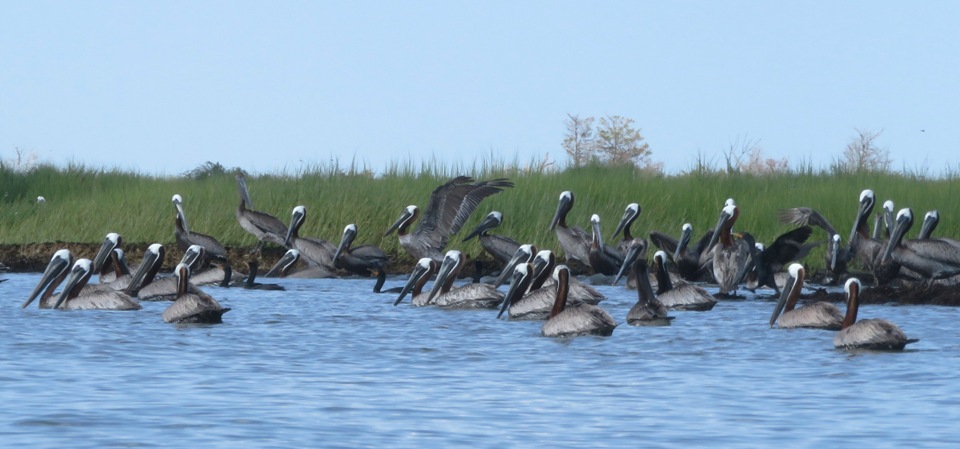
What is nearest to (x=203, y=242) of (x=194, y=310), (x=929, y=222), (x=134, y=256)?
(x=134, y=256)

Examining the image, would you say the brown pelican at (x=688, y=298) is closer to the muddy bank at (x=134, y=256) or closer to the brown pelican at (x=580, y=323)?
the brown pelican at (x=580, y=323)

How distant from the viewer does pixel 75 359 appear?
10766 mm

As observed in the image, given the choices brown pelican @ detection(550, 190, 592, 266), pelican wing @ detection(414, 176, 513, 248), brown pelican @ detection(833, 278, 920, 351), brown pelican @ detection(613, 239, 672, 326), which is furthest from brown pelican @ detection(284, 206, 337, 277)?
brown pelican @ detection(833, 278, 920, 351)

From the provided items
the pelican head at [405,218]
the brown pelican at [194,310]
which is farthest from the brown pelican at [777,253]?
the brown pelican at [194,310]

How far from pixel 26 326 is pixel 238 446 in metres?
6.76

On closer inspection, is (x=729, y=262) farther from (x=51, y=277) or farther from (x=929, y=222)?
(x=51, y=277)

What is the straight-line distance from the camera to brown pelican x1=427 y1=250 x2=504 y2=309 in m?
15.5

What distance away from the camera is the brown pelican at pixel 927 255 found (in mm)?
17078

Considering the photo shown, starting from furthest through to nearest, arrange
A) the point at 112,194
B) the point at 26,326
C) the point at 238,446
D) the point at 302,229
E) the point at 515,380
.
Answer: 1. the point at 112,194
2. the point at 302,229
3. the point at 26,326
4. the point at 515,380
5. the point at 238,446

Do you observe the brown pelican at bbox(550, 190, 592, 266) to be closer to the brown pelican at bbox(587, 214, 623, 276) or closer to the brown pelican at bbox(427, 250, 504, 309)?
the brown pelican at bbox(587, 214, 623, 276)

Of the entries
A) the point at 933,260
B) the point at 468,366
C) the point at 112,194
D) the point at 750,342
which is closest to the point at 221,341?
the point at 468,366

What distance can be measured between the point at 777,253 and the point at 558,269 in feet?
15.5

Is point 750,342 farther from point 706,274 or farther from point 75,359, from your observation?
point 706,274

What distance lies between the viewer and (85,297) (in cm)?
1479
